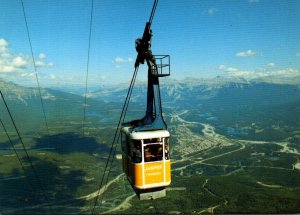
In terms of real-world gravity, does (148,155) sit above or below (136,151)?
below

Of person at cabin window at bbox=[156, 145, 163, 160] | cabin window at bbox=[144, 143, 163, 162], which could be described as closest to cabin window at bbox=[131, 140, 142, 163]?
cabin window at bbox=[144, 143, 163, 162]

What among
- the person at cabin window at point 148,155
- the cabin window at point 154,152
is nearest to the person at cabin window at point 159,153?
the cabin window at point 154,152

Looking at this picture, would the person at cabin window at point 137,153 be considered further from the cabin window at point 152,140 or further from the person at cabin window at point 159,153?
the person at cabin window at point 159,153

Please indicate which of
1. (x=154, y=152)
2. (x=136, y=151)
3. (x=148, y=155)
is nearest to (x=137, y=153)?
(x=136, y=151)

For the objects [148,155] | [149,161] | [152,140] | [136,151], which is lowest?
[149,161]

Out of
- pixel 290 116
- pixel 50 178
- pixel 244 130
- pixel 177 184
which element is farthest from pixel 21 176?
pixel 290 116

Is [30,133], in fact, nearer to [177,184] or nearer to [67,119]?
[67,119]

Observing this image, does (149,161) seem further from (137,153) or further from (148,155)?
(137,153)

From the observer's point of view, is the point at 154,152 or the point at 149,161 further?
the point at 154,152
